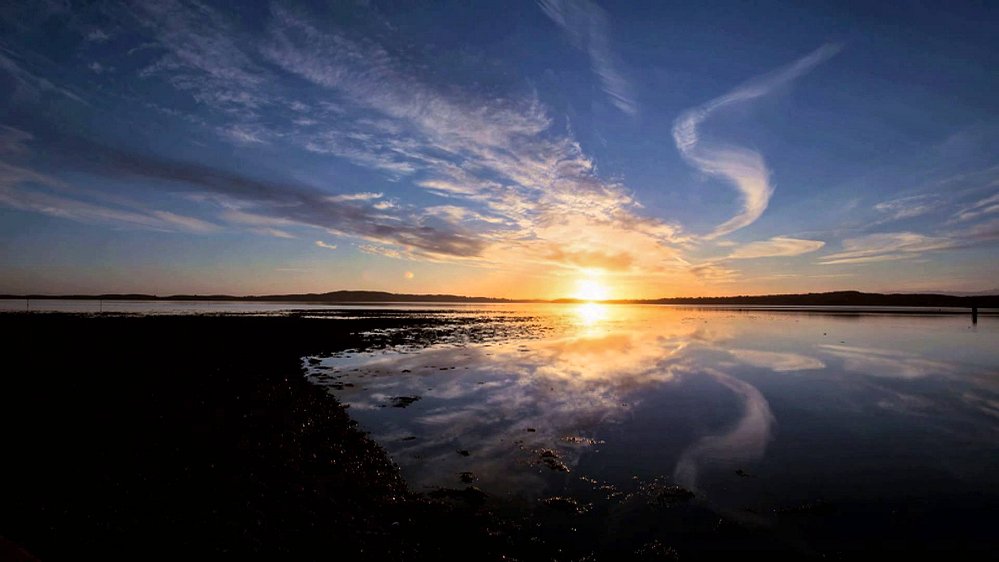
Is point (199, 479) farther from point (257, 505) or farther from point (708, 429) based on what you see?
point (708, 429)

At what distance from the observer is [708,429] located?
15.0m

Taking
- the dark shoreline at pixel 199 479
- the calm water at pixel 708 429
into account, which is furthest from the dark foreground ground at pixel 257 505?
the calm water at pixel 708 429

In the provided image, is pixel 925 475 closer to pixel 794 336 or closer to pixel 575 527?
pixel 575 527

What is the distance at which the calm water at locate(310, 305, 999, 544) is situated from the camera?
10.2 metres

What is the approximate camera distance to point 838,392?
66.6 feet

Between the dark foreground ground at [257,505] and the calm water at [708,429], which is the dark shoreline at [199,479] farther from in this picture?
the calm water at [708,429]

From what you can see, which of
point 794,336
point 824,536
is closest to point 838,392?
point 824,536

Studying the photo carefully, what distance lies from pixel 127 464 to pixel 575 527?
10.1m

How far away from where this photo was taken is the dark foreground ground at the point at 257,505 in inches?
279

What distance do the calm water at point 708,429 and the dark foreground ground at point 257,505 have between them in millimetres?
853

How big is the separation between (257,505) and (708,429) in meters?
13.8

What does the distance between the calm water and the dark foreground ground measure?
2.80ft

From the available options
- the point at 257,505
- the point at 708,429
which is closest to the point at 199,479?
the point at 257,505

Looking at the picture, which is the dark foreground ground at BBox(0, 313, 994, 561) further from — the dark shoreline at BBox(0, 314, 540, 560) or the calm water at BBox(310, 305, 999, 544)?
the calm water at BBox(310, 305, 999, 544)
